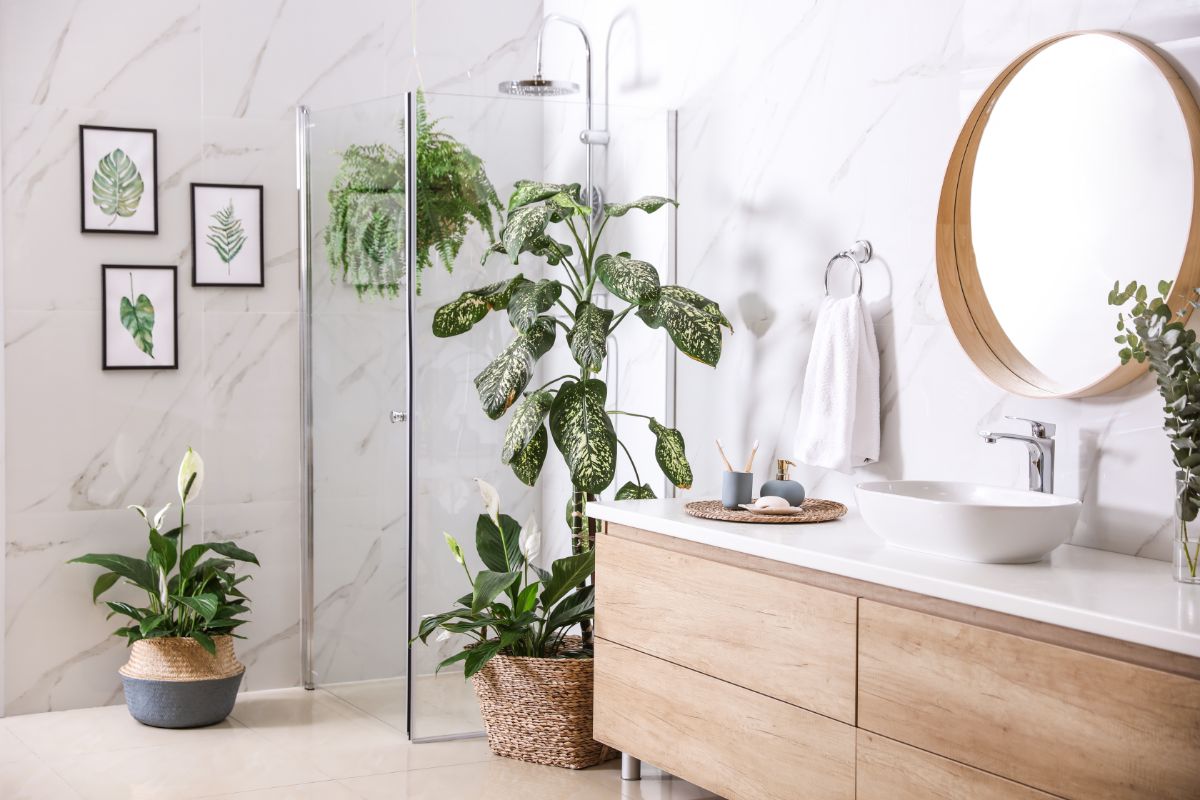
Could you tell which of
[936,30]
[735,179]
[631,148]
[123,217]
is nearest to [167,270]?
[123,217]

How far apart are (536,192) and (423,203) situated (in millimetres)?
389

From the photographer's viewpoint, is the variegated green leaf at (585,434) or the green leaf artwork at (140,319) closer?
the variegated green leaf at (585,434)

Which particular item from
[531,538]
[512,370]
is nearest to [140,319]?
[512,370]

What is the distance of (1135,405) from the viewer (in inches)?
90.7

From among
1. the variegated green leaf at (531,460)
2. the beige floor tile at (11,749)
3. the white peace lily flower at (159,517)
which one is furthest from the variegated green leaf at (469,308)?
the beige floor tile at (11,749)

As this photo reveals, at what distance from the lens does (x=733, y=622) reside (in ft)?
8.55

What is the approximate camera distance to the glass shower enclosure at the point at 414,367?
3.47 m

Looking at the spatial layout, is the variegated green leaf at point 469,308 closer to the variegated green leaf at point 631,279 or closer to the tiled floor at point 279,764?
the variegated green leaf at point 631,279

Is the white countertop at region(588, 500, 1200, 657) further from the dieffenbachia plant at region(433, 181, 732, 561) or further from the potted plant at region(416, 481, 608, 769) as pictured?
the potted plant at region(416, 481, 608, 769)

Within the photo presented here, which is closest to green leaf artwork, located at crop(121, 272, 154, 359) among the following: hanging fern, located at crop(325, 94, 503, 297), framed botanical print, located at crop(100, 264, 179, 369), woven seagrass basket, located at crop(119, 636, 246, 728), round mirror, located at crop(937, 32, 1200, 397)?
framed botanical print, located at crop(100, 264, 179, 369)

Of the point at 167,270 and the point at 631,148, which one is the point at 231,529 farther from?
the point at 631,148

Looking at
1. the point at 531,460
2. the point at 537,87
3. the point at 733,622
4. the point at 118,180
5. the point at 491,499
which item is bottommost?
the point at 733,622

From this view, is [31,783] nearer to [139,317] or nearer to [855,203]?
[139,317]

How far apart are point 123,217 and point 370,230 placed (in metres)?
0.81
